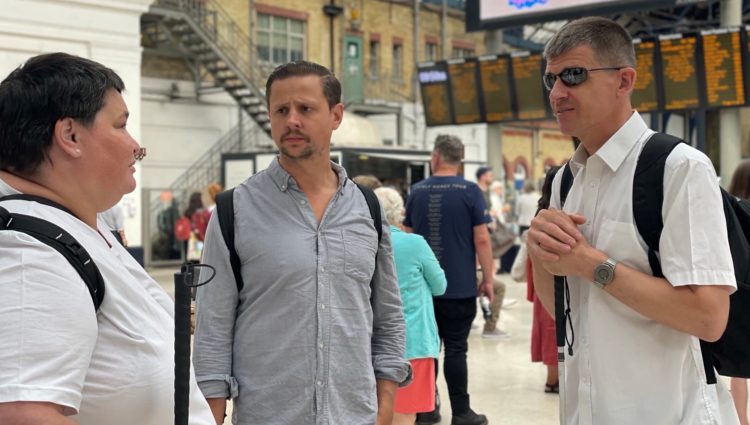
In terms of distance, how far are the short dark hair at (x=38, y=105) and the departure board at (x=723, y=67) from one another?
13328mm

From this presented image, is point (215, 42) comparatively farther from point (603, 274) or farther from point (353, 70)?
point (603, 274)

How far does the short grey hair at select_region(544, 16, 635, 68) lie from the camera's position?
2.16 meters

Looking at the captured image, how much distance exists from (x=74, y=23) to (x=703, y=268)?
13.4 meters

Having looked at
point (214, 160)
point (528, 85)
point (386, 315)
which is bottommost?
point (386, 315)

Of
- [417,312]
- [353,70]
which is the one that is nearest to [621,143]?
[417,312]

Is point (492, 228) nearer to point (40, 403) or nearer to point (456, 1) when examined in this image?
point (40, 403)

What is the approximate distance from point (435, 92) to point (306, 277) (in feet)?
47.0

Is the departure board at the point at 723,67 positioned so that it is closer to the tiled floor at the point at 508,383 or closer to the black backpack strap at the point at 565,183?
the tiled floor at the point at 508,383

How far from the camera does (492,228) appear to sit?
453 inches

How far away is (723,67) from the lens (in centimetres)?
1330

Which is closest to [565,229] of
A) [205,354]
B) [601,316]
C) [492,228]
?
[601,316]

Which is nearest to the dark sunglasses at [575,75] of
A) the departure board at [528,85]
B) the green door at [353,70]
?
the departure board at [528,85]

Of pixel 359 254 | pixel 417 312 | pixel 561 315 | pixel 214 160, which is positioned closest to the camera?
pixel 561 315

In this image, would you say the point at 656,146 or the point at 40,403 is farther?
the point at 656,146
